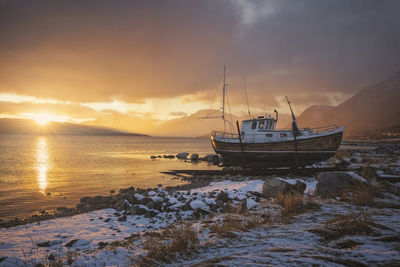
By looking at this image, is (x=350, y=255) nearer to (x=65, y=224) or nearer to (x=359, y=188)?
(x=359, y=188)

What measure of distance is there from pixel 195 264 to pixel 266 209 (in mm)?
4180

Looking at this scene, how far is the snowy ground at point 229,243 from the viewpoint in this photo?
3.27 m

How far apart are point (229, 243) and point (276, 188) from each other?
5.40 metres

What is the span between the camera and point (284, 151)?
71.0 feet

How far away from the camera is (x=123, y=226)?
7.73 metres

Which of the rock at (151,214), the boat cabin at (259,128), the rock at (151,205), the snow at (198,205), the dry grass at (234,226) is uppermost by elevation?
the boat cabin at (259,128)

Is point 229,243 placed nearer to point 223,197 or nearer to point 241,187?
point 223,197

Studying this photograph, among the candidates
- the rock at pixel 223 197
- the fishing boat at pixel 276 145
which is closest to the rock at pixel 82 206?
the rock at pixel 223 197

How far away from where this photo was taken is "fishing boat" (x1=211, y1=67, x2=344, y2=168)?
66.2 ft

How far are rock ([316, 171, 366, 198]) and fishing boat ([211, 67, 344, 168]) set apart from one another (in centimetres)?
1180

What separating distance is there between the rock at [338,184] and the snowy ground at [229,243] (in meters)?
1.22

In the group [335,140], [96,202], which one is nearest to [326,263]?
[96,202]

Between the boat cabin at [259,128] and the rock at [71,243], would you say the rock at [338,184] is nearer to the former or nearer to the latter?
the rock at [71,243]

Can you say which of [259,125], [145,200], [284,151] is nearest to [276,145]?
[284,151]
